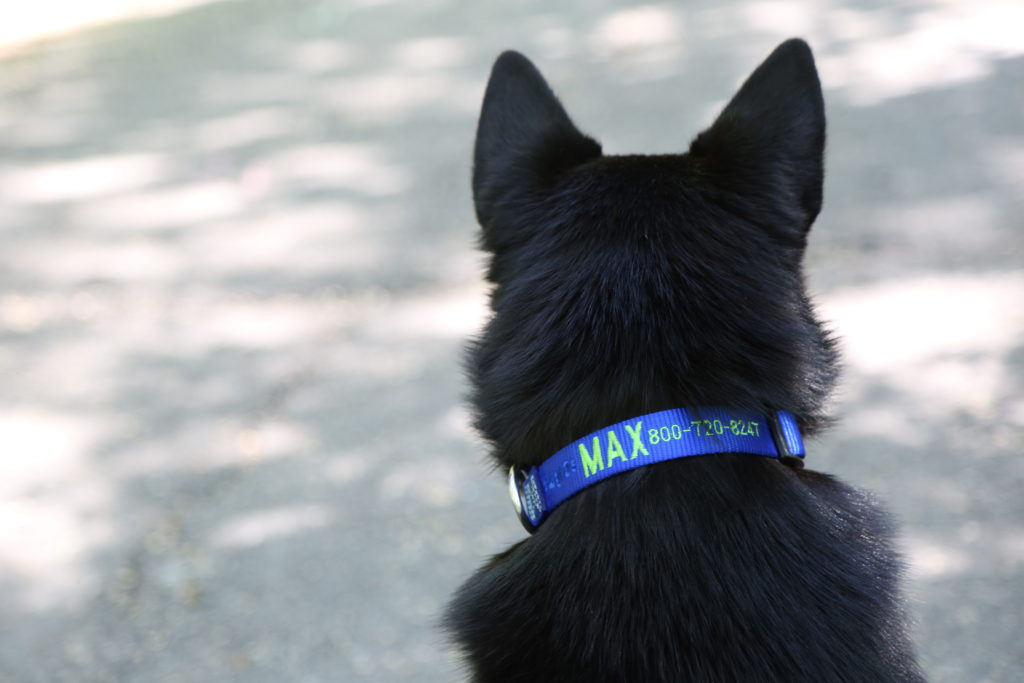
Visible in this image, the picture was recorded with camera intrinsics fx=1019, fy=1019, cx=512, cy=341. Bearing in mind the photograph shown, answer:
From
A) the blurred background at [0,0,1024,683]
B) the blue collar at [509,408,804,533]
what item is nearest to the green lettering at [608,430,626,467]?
the blue collar at [509,408,804,533]

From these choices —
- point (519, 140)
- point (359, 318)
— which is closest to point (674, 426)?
point (519, 140)

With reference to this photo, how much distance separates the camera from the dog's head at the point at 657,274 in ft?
5.20

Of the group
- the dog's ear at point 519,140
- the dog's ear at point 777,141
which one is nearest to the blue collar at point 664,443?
the dog's ear at point 777,141

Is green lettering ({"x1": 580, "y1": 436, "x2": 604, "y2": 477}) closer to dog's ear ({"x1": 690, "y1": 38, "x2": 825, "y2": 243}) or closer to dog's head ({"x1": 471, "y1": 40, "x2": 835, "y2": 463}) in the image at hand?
dog's head ({"x1": 471, "y1": 40, "x2": 835, "y2": 463})

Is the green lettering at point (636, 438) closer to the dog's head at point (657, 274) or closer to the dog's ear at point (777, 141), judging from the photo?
the dog's head at point (657, 274)

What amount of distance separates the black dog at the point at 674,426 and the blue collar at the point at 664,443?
0.02m

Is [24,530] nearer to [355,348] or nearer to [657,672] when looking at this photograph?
[355,348]

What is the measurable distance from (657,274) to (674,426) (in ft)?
0.81

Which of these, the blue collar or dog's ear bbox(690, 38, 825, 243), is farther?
dog's ear bbox(690, 38, 825, 243)

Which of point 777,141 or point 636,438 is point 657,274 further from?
point 777,141

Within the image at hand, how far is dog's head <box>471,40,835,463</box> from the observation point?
159cm

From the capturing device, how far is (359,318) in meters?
4.05

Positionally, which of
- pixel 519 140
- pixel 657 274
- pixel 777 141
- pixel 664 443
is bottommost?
pixel 664 443

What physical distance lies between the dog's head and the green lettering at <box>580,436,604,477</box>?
0.10ft
